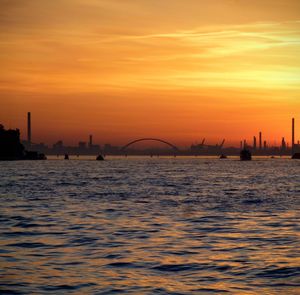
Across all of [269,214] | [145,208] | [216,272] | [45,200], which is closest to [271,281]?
[216,272]

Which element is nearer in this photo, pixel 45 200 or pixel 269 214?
pixel 269 214

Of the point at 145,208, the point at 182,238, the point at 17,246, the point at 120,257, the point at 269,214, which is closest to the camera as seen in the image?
the point at 120,257

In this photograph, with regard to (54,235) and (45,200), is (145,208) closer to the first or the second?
(45,200)

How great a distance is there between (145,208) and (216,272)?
23.9 m

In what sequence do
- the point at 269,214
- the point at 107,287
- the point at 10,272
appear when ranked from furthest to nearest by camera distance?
the point at 269,214 < the point at 10,272 < the point at 107,287

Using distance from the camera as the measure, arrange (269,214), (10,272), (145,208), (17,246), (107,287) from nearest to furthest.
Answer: (107,287), (10,272), (17,246), (269,214), (145,208)

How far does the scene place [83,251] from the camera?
21016 millimetres

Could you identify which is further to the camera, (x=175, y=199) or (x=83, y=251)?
(x=175, y=199)

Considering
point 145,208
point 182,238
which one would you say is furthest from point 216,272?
point 145,208

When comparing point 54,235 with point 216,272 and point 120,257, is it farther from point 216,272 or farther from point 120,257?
point 216,272

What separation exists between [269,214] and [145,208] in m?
8.66

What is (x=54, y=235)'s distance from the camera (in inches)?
1003

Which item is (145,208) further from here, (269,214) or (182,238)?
(182,238)

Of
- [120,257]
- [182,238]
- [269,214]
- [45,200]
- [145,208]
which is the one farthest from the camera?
[45,200]
